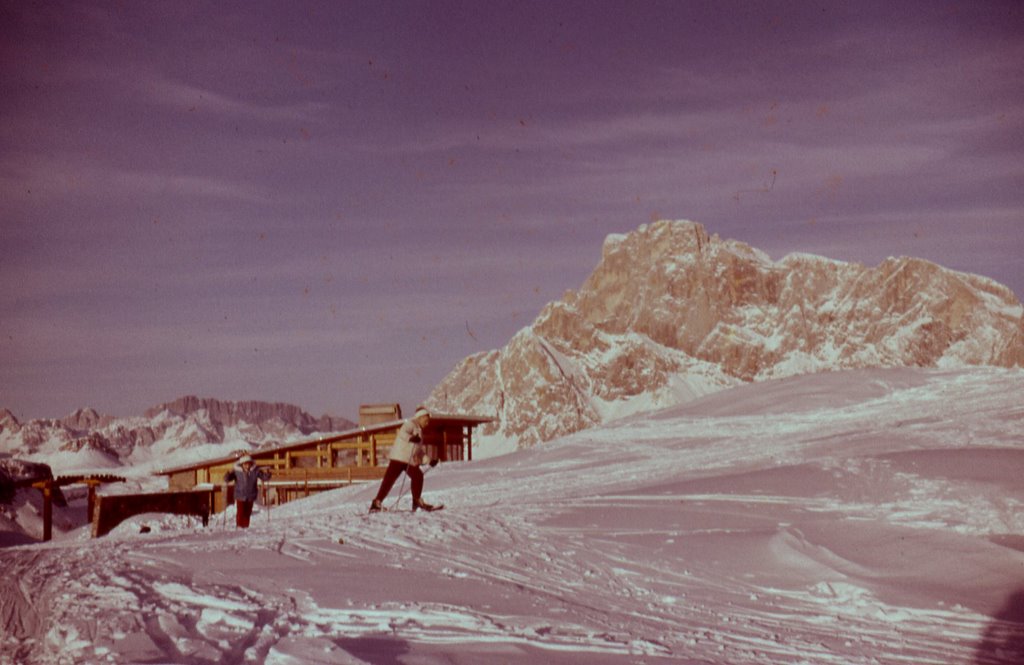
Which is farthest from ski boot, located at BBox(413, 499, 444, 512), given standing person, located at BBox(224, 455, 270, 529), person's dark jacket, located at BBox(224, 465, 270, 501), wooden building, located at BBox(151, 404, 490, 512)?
wooden building, located at BBox(151, 404, 490, 512)

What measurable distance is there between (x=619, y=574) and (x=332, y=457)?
1137 inches

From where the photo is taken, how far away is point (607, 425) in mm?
22969

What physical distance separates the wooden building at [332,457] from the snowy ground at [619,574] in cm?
1731

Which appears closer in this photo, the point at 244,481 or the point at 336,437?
the point at 244,481

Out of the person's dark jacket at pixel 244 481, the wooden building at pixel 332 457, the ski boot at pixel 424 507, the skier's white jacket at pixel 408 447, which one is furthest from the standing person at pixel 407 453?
the wooden building at pixel 332 457

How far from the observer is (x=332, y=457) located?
35.9 metres

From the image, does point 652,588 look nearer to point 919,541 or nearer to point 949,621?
point 949,621

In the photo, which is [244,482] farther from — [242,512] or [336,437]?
[336,437]

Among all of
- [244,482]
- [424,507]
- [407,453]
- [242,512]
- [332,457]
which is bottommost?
[332,457]

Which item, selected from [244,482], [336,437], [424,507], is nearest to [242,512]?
[244,482]

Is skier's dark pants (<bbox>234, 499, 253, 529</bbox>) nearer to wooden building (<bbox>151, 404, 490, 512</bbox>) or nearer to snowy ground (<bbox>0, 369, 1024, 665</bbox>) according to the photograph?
snowy ground (<bbox>0, 369, 1024, 665</bbox>)

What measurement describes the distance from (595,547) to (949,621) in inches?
133

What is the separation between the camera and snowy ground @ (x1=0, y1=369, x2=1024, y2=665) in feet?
17.2

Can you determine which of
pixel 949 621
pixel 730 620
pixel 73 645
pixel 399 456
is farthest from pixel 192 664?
pixel 399 456
